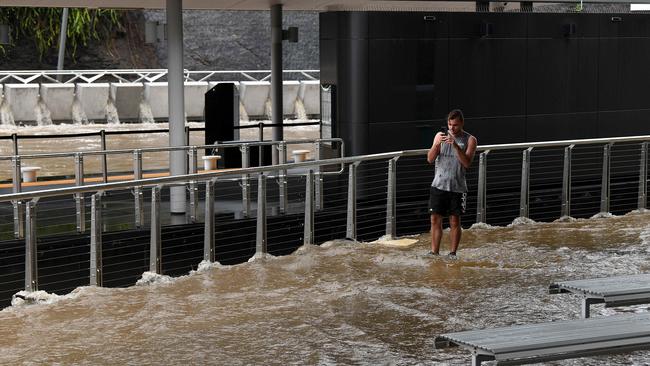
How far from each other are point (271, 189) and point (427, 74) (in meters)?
2.28

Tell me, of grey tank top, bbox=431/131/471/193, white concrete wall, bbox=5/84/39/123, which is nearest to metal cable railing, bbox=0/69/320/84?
white concrete wall, bbox=5/84/39/123

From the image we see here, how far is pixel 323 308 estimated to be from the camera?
821cm

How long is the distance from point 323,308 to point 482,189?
3932mm

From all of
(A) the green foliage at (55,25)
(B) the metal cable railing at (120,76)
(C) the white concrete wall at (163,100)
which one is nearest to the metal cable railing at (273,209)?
(C) the white concrete wall at (163,100)

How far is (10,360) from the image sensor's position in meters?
6.83

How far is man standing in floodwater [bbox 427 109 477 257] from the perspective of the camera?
394 inches

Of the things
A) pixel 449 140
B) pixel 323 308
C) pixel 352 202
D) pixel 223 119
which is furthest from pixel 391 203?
pixel 223 119

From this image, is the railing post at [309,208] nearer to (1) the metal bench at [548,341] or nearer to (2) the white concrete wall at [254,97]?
(1) the metal bench at [548,341]

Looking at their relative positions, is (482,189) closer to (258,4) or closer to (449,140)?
(449,140)

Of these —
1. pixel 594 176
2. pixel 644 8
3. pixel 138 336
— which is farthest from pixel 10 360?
pixel 644 8

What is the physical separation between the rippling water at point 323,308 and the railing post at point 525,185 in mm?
1092

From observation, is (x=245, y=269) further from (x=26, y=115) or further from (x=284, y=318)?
(x=26, y=115)

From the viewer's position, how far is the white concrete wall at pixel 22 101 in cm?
2620

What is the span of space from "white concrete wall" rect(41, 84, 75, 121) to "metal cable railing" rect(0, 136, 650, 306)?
13.0m
